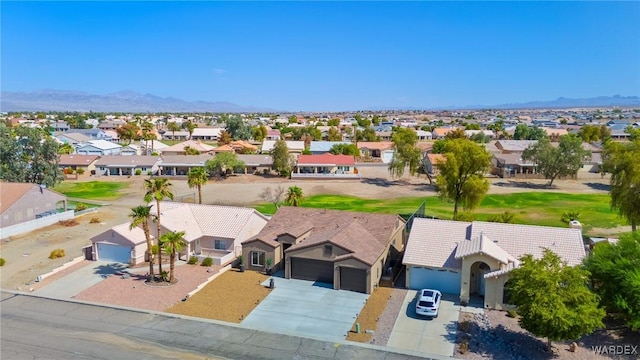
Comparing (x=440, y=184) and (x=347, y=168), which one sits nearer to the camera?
(x=440, y=184)

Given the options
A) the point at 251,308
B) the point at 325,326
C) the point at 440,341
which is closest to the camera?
the point at 440,341

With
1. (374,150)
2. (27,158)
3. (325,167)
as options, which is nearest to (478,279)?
(325,167)

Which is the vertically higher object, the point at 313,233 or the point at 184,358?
the point at 313,233

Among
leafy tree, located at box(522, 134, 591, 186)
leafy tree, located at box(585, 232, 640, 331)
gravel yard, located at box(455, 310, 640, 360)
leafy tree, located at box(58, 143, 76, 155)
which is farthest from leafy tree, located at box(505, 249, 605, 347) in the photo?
leafy tree, located at box(58, 143, 76, 155)

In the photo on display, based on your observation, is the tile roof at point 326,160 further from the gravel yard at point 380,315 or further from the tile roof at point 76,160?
the gravel yard at point 380,315

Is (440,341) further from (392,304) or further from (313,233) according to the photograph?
(313,233)

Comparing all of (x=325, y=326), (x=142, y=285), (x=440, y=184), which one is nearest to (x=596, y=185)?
(x=440, y=184)

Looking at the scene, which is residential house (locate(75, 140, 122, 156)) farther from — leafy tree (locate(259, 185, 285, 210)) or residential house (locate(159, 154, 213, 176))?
leafy tree (locate(259, 185, 285, 210))

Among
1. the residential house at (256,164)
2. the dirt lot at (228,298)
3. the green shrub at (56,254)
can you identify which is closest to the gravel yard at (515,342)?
the dirt lot at (228,298)

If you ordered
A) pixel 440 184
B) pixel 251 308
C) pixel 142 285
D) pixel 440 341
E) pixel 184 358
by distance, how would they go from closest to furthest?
pixel 184 358 < pixel 440 341 < pixel 251 308 < pixel 142 285 < pixel 440 184
